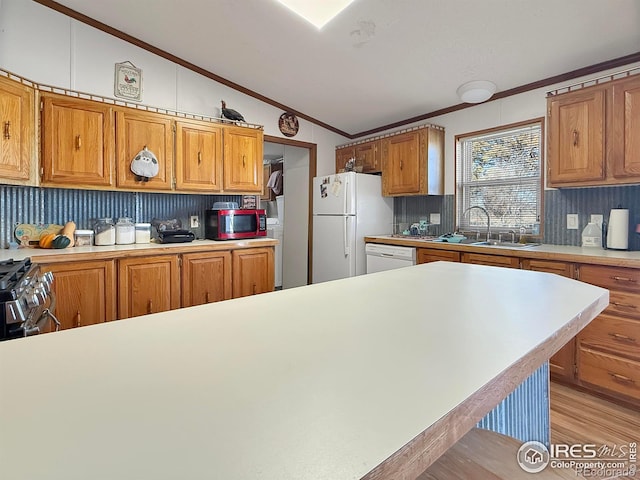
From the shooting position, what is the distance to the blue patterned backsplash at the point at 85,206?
2.59m

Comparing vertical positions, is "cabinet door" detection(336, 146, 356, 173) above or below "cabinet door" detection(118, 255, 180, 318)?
above

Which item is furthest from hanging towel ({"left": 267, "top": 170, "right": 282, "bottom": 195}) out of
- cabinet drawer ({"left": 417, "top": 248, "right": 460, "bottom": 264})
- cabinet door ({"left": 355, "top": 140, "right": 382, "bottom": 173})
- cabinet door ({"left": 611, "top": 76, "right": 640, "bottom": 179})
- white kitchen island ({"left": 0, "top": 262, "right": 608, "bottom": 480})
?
white kitchen island ({"left": 0, "top": 262, "right": 608, "bottom": 480})

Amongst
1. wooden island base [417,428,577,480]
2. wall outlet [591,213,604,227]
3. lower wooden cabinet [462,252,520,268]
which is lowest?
wooden island base [417,428,577,480]

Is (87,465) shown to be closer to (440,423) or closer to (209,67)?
(440,423)

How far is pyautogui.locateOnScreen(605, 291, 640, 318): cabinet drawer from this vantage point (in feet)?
6.83

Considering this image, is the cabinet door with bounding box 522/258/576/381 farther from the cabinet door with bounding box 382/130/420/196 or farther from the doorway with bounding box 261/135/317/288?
the doorway with bounding box 261/135/317/288

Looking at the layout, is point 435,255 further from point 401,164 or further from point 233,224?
point 233,224

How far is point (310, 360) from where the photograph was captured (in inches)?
26.9

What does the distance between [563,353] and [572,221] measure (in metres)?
1.09

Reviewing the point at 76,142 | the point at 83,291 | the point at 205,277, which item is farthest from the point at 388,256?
the point at 76,142

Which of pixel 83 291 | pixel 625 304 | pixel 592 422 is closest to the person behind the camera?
pixel 592 422

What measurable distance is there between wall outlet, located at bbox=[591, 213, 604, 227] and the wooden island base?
240cm

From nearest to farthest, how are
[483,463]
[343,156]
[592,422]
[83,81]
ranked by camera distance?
[483,463]
[592,422]
[83,81]
[343,156]

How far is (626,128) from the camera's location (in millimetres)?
2238
